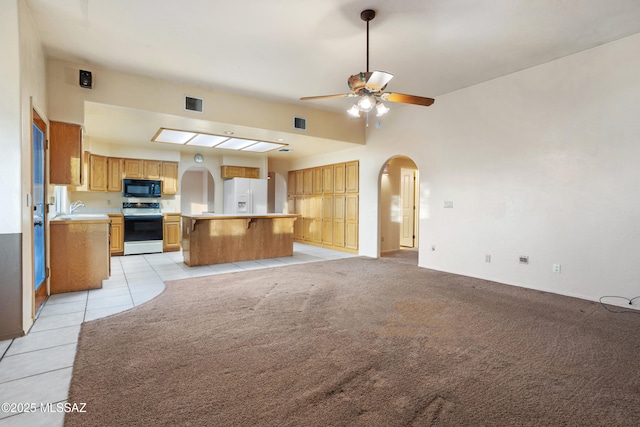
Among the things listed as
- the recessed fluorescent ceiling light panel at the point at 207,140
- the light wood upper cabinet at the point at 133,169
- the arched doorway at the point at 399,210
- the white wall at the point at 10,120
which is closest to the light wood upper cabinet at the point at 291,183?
the arched doorway at the point at 399,210

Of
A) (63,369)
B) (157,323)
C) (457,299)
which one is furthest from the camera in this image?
(457,299)

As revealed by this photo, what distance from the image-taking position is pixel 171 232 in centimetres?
726

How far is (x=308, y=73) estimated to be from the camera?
437cm

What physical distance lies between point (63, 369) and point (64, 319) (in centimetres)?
116

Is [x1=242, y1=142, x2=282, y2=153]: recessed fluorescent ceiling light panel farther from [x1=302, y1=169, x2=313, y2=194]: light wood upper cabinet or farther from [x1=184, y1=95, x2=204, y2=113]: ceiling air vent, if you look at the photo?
[x1=302, y1=169, x2=313, y2=194]: light wood upper cabinet

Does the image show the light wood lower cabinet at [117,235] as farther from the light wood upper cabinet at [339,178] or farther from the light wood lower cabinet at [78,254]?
the light wood upper cabinet at [339,178]

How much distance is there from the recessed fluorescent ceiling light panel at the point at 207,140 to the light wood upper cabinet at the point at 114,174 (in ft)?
4.36

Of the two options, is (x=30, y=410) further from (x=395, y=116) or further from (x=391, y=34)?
(x=395, y=116)

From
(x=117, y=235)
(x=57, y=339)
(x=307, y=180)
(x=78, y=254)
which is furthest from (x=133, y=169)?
(x=57, y=339)

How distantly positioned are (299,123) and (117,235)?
446 cm

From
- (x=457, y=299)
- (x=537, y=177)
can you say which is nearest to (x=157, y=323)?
(x=457, y=299)

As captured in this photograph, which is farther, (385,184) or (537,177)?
(385,184)

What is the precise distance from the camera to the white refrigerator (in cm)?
Answer: 807

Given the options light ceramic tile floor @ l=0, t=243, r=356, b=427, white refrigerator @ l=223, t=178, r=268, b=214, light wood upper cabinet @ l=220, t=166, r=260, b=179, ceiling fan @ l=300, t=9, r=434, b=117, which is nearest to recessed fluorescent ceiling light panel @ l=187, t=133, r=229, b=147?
white refrigerator @ l=223, t=178, r=268, b=214
